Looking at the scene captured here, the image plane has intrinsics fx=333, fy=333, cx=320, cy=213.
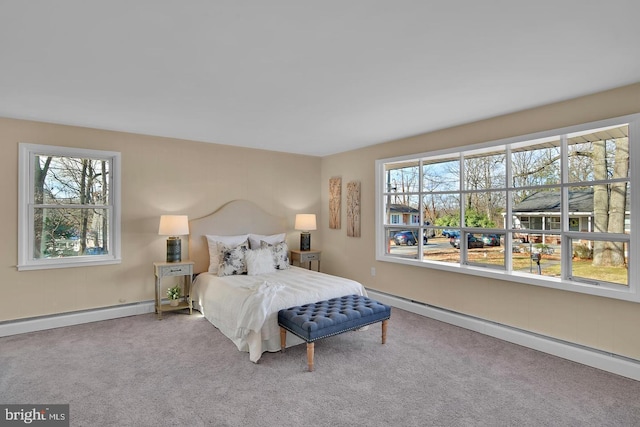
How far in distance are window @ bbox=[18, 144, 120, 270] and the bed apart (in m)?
1.10

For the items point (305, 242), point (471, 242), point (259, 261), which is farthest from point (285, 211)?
point (471, 242)

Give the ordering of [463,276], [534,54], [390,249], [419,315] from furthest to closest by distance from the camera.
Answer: [390,249]
[419,315]
[463,276]
[534,54]

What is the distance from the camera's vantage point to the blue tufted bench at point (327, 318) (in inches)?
115

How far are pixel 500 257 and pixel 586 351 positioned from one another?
1160 millimetres

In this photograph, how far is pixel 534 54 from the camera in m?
2.28

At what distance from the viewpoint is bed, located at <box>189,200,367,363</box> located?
3248 millimetres

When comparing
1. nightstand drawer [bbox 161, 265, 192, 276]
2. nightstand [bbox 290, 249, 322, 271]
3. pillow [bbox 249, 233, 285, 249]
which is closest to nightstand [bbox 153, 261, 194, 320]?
nightstand drawer [bbox 161, 265, 192, 276]

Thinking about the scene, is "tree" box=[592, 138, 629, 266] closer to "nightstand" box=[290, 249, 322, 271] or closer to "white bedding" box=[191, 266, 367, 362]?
"white bedding" box=[191, 266, 367, 362]

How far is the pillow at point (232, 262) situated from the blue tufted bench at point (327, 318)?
141 cm

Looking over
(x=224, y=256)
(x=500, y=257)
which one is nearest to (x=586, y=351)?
(x=500, y=257)

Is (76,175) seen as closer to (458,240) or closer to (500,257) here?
(458,240)

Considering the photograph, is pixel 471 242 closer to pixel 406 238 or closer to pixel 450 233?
pixel 450 233

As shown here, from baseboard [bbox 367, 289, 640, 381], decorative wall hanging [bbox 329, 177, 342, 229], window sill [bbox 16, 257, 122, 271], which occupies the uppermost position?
decorative wall hanging [bbox 329, 177, 342, 229]

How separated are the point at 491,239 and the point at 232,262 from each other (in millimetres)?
3271
